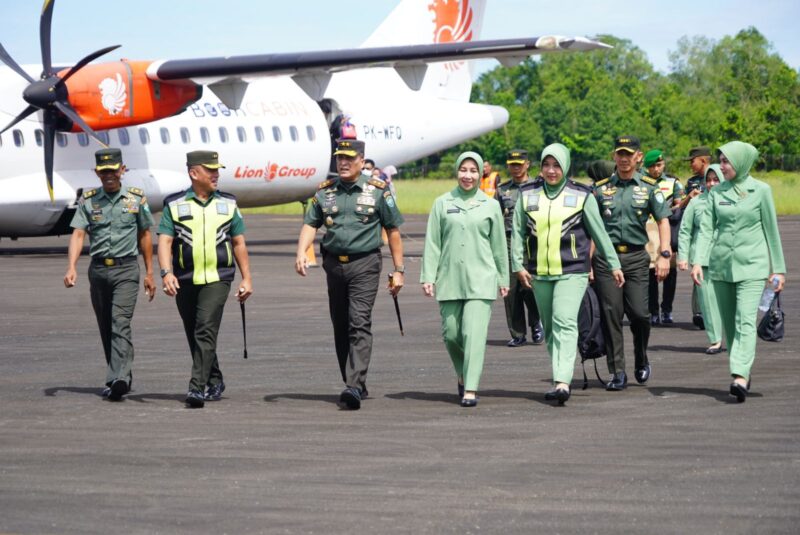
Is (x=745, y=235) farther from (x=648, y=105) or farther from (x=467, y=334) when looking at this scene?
(x=648, y=105)

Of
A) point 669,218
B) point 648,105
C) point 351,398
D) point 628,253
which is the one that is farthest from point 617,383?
point 648,105

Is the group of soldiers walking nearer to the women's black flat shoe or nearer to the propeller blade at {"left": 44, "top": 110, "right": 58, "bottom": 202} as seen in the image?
the women's black flat shoe

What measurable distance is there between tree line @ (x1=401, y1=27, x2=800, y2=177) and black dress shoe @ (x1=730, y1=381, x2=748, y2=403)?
63.9 metres

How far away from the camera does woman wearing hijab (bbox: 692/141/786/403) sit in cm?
986

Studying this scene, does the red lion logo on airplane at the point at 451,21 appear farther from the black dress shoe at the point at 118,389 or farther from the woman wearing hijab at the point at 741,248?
the black dress shoe at the point at 118,389

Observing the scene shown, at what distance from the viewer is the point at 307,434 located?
28.4ft

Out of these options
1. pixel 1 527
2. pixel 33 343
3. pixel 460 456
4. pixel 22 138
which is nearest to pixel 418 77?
pixel 22 138

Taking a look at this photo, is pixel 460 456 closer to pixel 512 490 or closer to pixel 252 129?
pixel 512 490

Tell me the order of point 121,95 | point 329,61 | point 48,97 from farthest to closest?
1. point 329,61
2. point 121,95
3. point 48,97

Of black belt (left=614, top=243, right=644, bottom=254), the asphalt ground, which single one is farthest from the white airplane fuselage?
black belt (left=614, top=243, right=644, bottom=254)

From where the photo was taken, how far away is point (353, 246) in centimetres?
988

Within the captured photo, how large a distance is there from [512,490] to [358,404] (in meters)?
2.77

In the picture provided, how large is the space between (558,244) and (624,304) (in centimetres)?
133

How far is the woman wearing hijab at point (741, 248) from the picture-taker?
32.3ft
